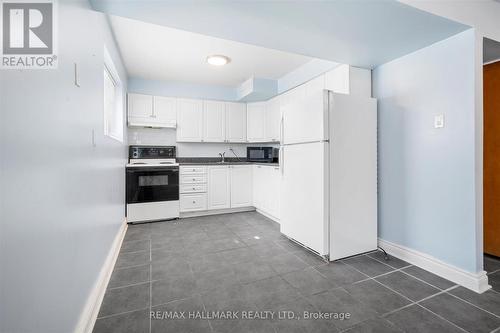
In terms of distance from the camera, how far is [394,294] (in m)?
1.85

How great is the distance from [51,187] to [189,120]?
3.64 m

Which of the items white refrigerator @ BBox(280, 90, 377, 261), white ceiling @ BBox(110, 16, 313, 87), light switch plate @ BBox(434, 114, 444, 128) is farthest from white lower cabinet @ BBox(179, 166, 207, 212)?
light switch plate @ BBox(434, 114, 444, 128)

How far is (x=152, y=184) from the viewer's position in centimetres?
386

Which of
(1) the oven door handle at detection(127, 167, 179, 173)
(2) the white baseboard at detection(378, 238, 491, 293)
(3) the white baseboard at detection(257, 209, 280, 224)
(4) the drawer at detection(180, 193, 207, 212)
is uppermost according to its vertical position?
(1) the oven door handle at detection(127, 167, 179, 173)

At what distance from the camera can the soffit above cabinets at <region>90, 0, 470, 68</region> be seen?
171 cm

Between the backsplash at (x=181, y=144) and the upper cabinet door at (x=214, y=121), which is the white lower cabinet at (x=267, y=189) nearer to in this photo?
the backsplash at (x=181, y=144)

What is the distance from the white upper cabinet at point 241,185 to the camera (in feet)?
14.7

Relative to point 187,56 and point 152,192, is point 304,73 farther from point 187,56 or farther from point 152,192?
point 152,192

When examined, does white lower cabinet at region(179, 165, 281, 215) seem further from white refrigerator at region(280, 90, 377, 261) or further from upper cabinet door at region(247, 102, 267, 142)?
white refrigerator at region(280, 90, 377, 261)

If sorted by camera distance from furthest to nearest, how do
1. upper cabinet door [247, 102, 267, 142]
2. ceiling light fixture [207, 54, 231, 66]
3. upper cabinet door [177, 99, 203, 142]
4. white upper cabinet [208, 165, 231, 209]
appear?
upper cabinet door [247, 102, 267, 142] → upper cabinet door [177, 99, 203, 142] → white upper cabinet [208, 165, 231, 209] → ceiling light fixture [207, 54, 231, 66]

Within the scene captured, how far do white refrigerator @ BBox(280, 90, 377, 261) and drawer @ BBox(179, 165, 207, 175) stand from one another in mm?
1998

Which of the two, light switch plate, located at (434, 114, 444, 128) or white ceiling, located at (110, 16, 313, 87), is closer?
light switch plate, located at (434, 114, 444, 128)

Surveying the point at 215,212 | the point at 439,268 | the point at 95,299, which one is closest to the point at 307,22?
the point at 439,268

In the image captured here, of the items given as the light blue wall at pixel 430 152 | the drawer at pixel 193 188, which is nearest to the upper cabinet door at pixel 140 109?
the drawer at pixel 193 188
